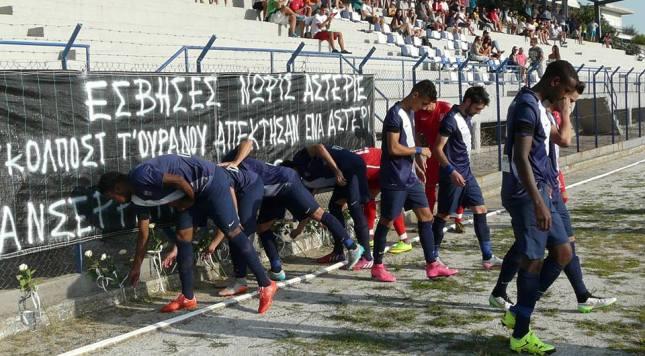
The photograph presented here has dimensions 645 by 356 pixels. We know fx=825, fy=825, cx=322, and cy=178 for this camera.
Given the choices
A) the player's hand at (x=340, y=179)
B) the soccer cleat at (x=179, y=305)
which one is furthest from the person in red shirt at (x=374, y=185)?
the soccer cleat at (x=179, y=305)

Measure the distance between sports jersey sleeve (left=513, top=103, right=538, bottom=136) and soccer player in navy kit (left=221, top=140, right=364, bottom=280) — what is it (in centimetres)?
278

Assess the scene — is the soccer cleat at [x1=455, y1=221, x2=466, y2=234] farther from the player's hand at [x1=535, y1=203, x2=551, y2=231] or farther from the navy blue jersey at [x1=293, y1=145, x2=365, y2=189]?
the player's hand at [x1=535, y1=203, x2=551, y2=231]

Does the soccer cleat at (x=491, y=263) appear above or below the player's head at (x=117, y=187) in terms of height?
below

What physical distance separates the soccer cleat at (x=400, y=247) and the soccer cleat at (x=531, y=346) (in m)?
3.77

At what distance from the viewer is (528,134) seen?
211 inches

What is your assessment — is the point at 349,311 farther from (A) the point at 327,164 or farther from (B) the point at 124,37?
(B) the point at 124,37

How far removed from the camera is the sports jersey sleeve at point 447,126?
827cm

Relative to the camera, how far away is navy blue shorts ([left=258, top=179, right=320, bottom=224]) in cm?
773

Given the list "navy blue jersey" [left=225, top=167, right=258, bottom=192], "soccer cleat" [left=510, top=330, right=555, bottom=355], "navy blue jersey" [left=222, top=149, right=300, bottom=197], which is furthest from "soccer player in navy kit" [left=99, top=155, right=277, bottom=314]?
"soccer cleat" [left=510, top=330, right=555, bottom=355]

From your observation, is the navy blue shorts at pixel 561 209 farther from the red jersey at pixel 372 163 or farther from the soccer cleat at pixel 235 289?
the red jersey at pixel 372 163

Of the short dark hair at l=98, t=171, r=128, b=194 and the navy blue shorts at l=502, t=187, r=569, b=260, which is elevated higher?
the short dark hair at l=98, t=171, r=128, b=194

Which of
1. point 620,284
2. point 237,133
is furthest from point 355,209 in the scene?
point 620,284

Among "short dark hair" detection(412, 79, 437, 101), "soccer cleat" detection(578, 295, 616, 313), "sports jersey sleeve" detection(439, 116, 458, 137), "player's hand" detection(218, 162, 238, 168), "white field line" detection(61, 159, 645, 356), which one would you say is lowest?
"soccer cleat" detection(578, 295, 616, 313)

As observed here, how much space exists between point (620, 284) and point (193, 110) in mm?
4480
